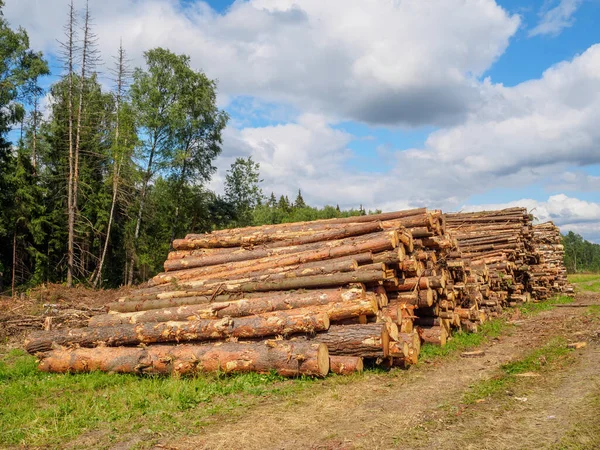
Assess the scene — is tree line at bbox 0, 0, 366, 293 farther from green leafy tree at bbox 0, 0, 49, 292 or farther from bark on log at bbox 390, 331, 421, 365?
bark on log at bbox 390, 331, 421, 365

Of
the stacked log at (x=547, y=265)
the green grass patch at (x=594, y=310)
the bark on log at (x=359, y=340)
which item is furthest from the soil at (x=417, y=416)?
the stacked log at (x=547, y=265)

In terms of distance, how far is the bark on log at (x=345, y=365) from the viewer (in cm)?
754

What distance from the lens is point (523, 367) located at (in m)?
7.97

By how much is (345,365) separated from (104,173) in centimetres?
2826

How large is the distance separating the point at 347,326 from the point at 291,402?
6.22 feet

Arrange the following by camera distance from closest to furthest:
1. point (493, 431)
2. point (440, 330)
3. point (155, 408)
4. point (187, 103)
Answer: point (493, 431) → point (155, 408) → point (440, 330) → point (187, 103)

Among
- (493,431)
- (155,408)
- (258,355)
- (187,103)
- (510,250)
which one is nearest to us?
(493,431)

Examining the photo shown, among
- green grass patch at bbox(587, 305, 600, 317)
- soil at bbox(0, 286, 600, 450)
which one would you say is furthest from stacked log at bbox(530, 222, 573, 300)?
soil at bbox(0, 286, 600, 450)

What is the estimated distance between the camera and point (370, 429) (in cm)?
538

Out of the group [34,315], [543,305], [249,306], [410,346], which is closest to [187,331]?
[249,306]

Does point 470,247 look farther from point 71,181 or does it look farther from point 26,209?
point 26,209

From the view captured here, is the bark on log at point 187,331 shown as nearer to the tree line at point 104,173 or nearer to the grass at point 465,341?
the grass at point 465,341

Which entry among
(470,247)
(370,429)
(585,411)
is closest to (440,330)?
(585,411)

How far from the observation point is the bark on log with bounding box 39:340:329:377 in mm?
7355
